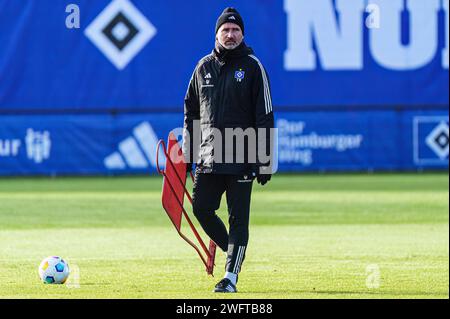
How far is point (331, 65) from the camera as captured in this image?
3041cm

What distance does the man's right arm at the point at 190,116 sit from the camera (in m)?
10.1

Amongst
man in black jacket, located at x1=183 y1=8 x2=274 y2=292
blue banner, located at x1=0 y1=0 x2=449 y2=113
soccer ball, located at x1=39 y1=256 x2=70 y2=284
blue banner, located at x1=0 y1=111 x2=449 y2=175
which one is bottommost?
soccer ball, located at x1=39 y1=256 x2=70 y2=284

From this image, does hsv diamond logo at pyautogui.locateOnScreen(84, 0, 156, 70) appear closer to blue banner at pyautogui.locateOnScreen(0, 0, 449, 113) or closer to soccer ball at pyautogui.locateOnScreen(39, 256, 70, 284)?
blue banner at pyautogui.locateOnScreen(0, 0, 449, 113)

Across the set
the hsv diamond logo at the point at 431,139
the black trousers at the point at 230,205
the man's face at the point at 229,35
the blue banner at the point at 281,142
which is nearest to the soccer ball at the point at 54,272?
the black trousers at the point at 230,205

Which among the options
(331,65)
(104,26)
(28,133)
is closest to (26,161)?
(28,133)

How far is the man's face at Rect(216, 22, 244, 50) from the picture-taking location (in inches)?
379

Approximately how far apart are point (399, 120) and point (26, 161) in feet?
32.0

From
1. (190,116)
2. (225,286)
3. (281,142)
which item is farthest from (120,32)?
(225,286)

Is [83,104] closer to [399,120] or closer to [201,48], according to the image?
[201,48]

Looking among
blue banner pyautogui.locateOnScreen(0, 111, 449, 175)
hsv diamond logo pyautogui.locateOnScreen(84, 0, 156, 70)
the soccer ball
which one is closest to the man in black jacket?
the soccer ball

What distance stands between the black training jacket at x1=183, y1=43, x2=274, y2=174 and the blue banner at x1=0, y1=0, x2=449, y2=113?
65.7 ft

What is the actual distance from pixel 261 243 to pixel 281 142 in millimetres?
14790

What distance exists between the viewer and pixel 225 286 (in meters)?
9.48

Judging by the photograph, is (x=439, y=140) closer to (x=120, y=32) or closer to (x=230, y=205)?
(x=120, y=32)
